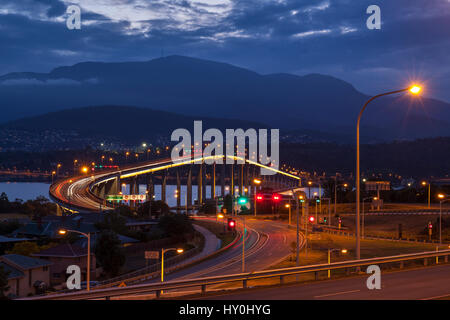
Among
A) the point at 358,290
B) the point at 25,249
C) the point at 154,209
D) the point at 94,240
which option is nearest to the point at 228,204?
the point at 154,209

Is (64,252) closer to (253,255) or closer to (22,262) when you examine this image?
(22,262)

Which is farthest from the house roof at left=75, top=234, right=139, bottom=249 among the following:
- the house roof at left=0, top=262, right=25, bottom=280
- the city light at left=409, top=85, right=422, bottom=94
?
the city light at left=409, top=85, right=422, bottom=94

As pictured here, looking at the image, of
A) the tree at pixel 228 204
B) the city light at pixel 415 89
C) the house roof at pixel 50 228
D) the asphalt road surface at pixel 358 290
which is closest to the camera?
the asphalt road surface at pixel 358 290

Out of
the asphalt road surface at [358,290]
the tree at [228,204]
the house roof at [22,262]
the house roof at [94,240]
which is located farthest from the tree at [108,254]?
the tree at [228,204]

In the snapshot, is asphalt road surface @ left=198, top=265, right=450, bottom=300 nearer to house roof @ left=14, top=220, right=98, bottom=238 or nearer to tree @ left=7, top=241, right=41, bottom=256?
tree @ left=7, top=241, right=41, bottom=256

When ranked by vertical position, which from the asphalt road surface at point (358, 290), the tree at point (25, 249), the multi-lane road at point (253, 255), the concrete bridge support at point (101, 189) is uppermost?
the concrete bridge support at point (101, 189)

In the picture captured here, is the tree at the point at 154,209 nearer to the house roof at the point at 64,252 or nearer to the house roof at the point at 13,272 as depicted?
the house roof at the point at 64,252

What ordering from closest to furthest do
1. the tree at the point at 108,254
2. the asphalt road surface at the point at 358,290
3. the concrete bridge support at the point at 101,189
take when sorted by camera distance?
1. the asphalt road surface at the point at 358,290
2. the tree at the point at 108,254
3. the concrete bridge support at the point at 101,189

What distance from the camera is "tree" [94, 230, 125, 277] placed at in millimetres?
60781

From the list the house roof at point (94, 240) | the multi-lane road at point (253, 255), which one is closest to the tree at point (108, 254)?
the house roof at point (94, 240)

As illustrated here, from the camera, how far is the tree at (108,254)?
60.8 metres

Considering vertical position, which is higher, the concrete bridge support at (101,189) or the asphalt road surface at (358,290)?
the concrete bridge support at (101,189)

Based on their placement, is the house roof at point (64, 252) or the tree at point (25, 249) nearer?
the house roof at point (64, 252)
